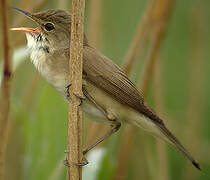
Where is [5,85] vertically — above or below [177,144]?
above

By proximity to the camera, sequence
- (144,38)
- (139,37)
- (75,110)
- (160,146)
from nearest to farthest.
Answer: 1. (75,110)
2. (139,37)
3. (144,38)
4. (160,146)

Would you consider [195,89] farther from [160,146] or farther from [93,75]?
[93,75]

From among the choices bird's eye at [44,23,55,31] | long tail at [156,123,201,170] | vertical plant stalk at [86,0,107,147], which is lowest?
long tail at [156,123,201,170]

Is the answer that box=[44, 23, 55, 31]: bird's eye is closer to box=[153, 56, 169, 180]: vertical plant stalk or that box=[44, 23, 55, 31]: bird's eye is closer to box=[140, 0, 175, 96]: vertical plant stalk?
box=[140, 0, 175, 96]: vertical plant stalk

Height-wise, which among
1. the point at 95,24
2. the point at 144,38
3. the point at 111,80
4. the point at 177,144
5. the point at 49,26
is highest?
the point at 95,24

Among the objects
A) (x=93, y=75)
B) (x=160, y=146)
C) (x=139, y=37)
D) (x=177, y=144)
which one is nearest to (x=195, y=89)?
(x=160, y=146)

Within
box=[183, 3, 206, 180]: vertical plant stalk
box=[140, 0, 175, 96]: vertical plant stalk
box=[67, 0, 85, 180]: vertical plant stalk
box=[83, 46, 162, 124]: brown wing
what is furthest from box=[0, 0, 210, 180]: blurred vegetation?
box=[67, 0, 85, 180]: vertical plant stalk

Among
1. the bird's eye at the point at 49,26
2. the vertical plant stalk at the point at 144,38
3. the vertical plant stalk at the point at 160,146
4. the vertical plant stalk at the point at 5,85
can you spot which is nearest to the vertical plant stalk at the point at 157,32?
the vertical plant stalk at the point at 144,38

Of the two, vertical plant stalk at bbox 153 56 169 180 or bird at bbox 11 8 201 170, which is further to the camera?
vertical plant stalk at bbox 153 56 169 180
